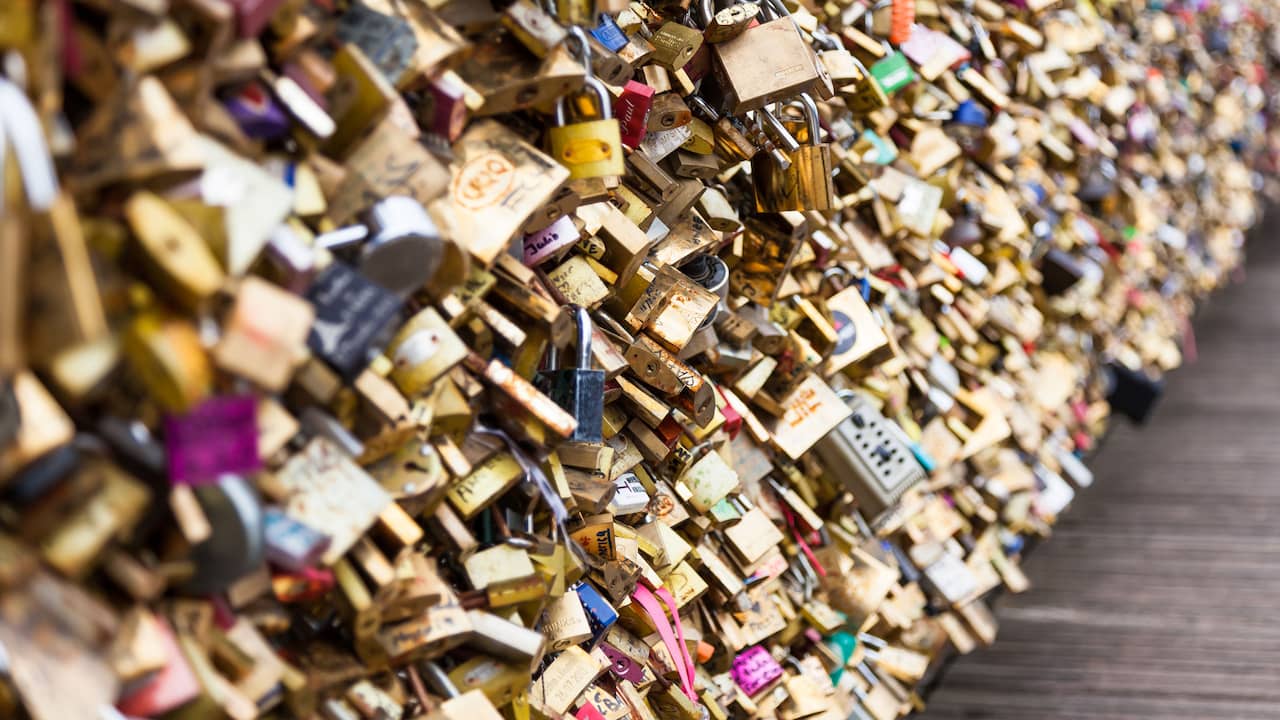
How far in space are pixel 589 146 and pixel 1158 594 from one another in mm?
2702

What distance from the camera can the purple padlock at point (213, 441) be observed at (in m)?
1.14

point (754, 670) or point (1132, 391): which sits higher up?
point (754, 670)

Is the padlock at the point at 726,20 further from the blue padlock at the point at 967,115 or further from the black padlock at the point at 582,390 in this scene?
the blue padlock at the point at 967,115

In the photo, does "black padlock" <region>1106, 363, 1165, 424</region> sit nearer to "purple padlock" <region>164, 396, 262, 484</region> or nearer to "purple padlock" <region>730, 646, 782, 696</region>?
"purple padlock" <region>730, 646, 782, 696</region>

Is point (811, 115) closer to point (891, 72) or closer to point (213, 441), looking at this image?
point (891, 72)

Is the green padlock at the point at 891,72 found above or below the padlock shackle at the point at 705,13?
below

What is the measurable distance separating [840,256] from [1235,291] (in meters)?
5.55

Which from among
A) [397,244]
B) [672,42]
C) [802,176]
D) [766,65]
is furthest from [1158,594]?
[397,244]

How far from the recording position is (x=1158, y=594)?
3.63 m

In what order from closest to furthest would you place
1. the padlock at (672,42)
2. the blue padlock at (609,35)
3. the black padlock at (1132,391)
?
the blue padlock at (609,35) < the padlock at (672,42) < the black padlock at (1132,391)

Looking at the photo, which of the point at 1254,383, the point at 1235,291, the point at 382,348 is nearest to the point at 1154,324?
the point at 1254,383

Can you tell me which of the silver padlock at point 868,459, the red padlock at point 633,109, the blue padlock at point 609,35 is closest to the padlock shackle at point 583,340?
the red padlock at point 633,109

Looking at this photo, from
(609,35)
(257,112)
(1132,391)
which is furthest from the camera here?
(1132,391)

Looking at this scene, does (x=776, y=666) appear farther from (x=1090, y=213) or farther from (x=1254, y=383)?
(x=1254, y=383)
